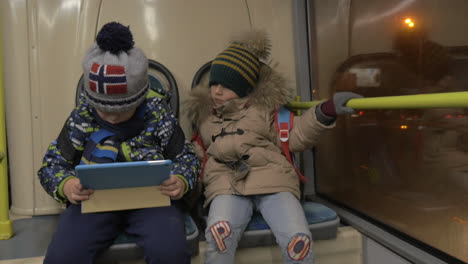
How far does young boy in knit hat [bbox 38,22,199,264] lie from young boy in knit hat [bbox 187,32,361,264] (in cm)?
15

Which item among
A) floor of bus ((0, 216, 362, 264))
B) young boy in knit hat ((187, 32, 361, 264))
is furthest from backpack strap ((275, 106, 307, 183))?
floor of bus ((0, 216, 362, 264))

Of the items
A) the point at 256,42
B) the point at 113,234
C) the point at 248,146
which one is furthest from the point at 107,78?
the point at 256,42

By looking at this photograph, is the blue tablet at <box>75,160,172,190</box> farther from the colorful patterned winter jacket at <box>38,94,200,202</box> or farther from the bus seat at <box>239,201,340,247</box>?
the bus seat at <box>239,201,340,247</box>

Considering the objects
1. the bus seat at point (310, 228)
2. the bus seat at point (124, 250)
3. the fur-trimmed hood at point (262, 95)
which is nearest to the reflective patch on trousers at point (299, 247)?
the bus seat at point (310, 228)

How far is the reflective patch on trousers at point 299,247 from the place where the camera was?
3.90 feet

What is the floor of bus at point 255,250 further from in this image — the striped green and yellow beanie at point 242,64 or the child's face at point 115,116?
the striped green and yellow beanie at point 242,64

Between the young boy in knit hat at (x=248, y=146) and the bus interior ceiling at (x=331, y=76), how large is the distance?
0.57 feet

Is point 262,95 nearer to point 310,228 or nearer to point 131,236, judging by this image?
point 310,228

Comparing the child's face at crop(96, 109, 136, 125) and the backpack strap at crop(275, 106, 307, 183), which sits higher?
the child's face at crop(96, 109, 136, 125)

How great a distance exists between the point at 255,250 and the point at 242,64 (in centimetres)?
75

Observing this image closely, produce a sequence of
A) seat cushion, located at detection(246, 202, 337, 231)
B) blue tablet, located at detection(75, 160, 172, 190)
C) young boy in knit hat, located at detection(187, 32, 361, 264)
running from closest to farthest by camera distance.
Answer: blue tablet, located at detection(75, 160, 172, 190), young boy in knit hat, located at detection(187, 32, 361, 264), seat cushion, located at detection(246, 202, 337, 231)

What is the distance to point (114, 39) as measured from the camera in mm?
1201

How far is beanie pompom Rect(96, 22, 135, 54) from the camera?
1.20 metres

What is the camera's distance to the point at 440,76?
123cm
